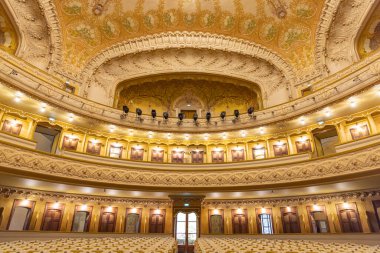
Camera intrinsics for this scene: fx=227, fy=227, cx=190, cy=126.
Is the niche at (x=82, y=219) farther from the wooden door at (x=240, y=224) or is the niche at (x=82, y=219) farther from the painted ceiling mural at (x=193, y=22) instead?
the painted ceiling mural at (x=193, y=22)

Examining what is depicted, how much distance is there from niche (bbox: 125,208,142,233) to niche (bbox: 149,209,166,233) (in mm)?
800

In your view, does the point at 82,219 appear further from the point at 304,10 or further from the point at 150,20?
the point at 304,10

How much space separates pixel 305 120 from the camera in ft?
49.0

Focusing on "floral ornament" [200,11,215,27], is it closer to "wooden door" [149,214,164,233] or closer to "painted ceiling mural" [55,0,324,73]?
"painted ceiling mural" [55,0,324,73]

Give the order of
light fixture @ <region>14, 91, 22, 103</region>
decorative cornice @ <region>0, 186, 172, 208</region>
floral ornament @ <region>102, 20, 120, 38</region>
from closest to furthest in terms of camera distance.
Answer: light fixture @ <region>14, 91, 22, 103</region>
decorative cornice @ <region>0, 186, 172, 208</region>
floral ornament @ <region>102, 20, 120, 38</region>

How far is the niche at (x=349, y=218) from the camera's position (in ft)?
40.4

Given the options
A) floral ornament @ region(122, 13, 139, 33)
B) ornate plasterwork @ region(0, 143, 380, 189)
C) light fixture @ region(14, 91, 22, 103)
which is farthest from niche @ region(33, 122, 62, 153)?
floral ornament @ region(122, 13, 139, 33)

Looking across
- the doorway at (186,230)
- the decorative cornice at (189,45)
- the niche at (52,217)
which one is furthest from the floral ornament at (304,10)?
the niche at (52,217)

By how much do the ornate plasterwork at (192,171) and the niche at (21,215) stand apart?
2969 millimetres

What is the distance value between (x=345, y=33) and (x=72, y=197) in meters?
21.8

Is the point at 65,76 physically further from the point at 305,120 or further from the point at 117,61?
the point at 305,120

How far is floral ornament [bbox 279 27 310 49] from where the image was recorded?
Result: 18.4m

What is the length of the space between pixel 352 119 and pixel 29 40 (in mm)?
22095

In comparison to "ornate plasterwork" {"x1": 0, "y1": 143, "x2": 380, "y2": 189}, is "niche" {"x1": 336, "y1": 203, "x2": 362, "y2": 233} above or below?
below
